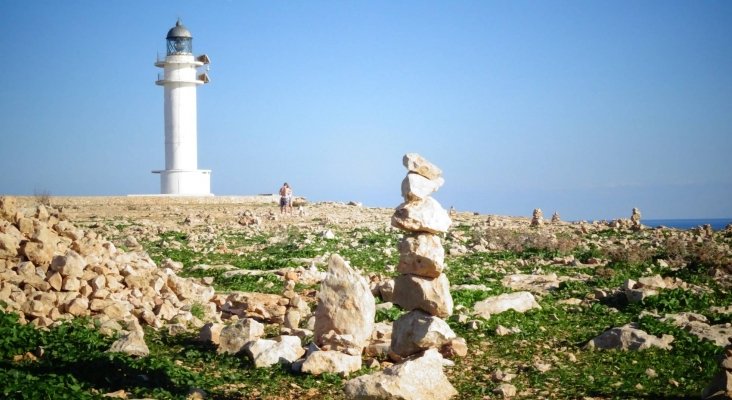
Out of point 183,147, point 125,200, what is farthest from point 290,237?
point 183,147

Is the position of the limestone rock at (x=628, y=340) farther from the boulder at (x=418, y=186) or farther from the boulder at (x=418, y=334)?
the boulder at (x=418, y=186)

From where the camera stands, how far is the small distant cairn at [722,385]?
769cm

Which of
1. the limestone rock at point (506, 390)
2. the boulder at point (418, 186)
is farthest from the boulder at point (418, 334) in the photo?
the boulder at point (418, 186)

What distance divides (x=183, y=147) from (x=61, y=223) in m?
35.0

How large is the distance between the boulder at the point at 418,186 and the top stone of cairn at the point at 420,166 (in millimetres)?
56

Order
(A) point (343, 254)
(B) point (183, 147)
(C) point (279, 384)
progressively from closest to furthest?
(C) point (279, 384)
(A) point (343, 254)
(B) point (183, 147)

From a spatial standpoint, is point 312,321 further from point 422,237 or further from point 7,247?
point 7,247

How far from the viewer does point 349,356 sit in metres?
9.73

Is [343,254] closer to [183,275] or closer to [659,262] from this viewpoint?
[183,275]

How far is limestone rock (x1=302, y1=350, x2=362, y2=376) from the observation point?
953 centimetres

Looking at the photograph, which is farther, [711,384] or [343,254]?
[343,254]

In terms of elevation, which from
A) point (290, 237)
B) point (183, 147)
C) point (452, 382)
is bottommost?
point (452, 382)

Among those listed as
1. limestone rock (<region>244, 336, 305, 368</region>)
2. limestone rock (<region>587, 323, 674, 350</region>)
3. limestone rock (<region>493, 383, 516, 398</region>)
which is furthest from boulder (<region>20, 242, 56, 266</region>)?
limestone rock (<region>587, 323, 674, 350</region>)

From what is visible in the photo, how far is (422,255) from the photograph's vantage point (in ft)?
33.0
